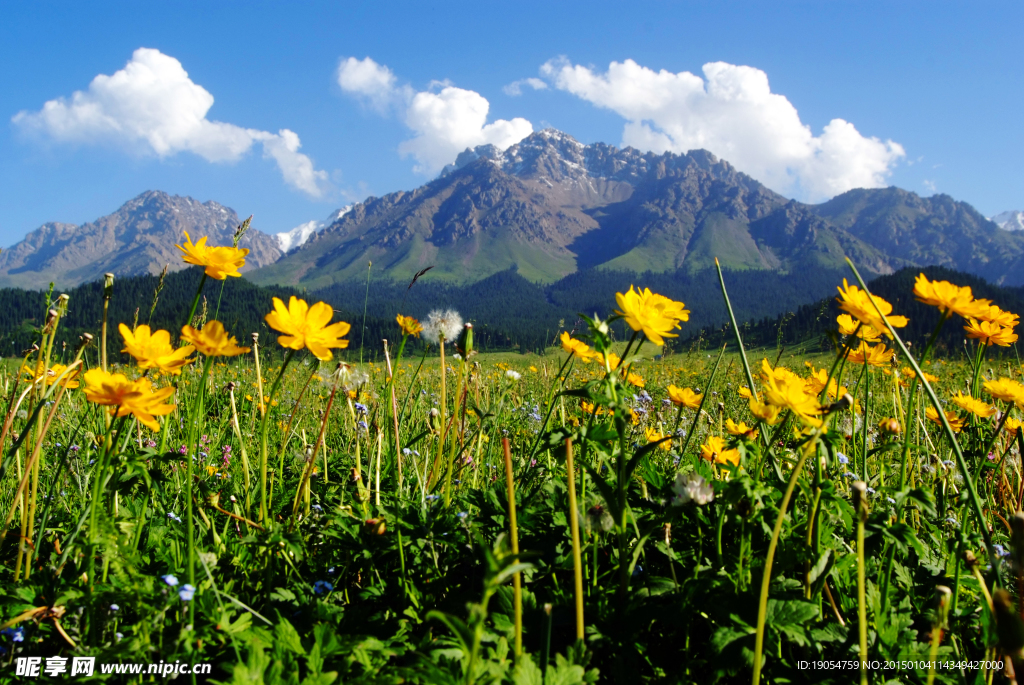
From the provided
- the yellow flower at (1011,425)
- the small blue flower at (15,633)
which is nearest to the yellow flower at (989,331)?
the yellow flower at (1011,425)

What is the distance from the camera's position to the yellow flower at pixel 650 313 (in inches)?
55.9

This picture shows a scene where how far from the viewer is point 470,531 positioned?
1685 millimetres

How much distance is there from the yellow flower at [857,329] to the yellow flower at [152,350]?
1.86 metres

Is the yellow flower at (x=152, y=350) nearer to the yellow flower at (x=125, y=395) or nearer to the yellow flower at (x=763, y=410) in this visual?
the yellow flower at (x=125, y=395)

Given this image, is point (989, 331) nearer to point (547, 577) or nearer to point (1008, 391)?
point (1008, 391)

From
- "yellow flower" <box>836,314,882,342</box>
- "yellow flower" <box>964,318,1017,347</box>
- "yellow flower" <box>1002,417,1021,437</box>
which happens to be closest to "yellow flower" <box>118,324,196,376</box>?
"yellow flower" <box>836,314,882,342</box>

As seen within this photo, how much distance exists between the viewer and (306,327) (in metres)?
1.46

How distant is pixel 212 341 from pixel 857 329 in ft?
5.90

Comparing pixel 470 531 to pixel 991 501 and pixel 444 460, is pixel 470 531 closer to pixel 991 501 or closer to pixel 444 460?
pixel 444 460

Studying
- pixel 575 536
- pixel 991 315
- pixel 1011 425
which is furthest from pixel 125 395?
pixel 1011 425

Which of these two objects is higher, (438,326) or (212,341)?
(438,326)

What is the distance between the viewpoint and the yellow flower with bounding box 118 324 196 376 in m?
1.33

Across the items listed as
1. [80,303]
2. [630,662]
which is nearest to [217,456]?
[630,662]

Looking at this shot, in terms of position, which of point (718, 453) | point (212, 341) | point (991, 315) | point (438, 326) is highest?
point (991, 315)
